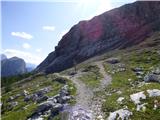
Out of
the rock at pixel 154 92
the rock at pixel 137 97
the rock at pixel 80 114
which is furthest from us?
the rock at pixel 154 92

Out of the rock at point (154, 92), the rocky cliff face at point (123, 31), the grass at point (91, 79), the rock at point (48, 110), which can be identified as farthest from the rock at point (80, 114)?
the rocky cliff face at point (123, 31)

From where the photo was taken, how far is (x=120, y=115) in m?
40.5

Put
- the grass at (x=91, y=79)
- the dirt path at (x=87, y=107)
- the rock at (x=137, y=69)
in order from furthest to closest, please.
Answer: the rock at (x=137, y=69) → the grass at (x=91, y=79) → the dirt path at (x=87, y=107)

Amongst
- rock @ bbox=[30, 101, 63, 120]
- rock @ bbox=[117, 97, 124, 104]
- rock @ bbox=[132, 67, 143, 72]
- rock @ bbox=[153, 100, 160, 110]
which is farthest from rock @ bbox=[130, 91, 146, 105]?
rock @ bbox=[132, 67, 143, 72]

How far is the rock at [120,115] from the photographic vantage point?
39688mm

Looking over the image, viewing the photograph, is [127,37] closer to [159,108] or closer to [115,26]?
[115,26]

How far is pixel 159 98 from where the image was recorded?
4288 centimetres

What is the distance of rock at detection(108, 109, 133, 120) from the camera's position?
3969 cm

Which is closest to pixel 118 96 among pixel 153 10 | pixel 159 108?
pixel 159 108

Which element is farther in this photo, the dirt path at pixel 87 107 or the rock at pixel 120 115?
the dirt path at pixel 87 107

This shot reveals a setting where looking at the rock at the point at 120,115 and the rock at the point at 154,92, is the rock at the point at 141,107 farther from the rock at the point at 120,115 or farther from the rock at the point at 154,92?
the rock at the point at 154,92

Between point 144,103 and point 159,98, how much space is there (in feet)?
8.30

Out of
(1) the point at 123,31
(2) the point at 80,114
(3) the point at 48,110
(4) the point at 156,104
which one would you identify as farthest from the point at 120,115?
(1) the point at 123,31

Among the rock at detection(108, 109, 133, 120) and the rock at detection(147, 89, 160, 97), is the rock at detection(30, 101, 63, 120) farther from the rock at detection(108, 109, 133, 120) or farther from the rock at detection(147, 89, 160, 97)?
the rock at detection(147, 89, 160, 97)
